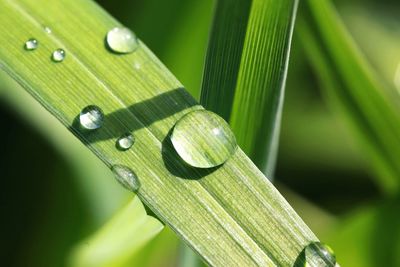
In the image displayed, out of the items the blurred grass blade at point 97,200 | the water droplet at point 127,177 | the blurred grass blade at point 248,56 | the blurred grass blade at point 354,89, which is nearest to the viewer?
the water droplet at point 127,177

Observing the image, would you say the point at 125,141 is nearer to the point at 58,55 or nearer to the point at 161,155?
the point at 161,155

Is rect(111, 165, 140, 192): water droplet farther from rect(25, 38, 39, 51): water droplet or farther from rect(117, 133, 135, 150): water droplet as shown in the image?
rect(25, 38, 39, 51): water droplet

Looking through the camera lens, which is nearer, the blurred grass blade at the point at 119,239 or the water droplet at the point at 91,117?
the water droplet at the point at 91,117

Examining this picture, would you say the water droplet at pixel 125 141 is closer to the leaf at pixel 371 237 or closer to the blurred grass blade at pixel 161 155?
the blurred grass blade at pixel 161 155

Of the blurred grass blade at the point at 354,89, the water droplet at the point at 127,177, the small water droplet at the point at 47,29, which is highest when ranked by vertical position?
the small water droplet at the point at 47,29

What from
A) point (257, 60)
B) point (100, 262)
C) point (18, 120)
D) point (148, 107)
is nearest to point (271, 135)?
point (257, 60)

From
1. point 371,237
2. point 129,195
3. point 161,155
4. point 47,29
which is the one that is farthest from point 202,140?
point 371,237

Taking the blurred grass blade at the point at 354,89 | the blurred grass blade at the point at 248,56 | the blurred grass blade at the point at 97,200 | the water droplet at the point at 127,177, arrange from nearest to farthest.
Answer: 1. the water droplet at the point at 127,177
2. the blurred grass blade at the point at 248,56
3. the blurred grass blade at the point at 97,200
4. the blurred grass blade at the point at 354,89

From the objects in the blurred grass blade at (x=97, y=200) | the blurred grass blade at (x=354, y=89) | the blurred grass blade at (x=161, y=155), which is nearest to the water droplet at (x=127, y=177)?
the blurred grass blade at (x=161, y=155)

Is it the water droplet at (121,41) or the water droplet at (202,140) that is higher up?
the water droplet at (121,41)
